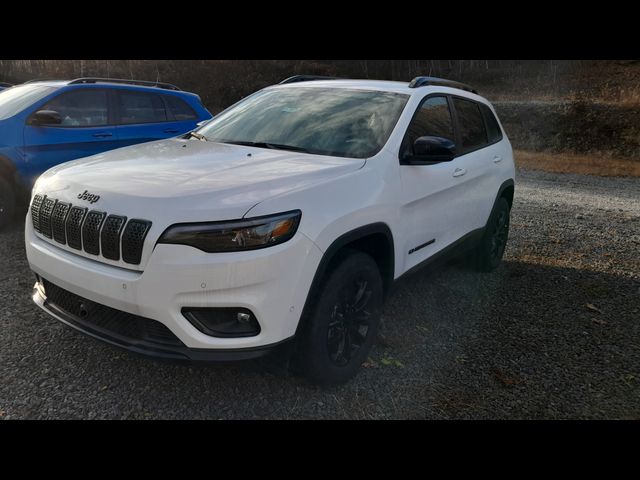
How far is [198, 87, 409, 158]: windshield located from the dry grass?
13038 millimetres

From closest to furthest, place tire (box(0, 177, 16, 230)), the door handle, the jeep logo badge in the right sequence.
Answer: the jeep logo badge → the door handle → tire (box(0, 177, 16, 230))

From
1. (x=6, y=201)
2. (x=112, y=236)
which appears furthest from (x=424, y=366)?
(x=6, y=201)

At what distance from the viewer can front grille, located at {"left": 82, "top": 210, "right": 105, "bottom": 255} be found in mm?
2541

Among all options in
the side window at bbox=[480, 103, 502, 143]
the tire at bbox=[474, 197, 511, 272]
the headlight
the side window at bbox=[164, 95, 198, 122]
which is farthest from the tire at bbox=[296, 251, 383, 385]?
the side window at bbox=[164, 95, 198, 122]

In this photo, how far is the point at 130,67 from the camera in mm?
29078

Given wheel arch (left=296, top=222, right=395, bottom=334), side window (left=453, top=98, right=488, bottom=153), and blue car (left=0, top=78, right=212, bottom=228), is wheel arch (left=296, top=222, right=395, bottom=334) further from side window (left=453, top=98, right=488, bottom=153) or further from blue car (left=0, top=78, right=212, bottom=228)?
blue car (left=0, top=78, right=212, bottom=228)

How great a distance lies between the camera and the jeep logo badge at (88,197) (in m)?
2.61

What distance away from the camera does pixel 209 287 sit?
238cm

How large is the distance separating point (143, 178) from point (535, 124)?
69.3ft

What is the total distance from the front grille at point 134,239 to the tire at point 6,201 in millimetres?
4153

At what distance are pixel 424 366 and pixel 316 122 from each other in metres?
1.89

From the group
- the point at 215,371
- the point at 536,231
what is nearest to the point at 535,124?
the point at 536,231

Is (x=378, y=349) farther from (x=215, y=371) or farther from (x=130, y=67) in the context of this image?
(x=130, y=67)

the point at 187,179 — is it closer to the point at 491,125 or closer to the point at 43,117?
the point at 491,125
